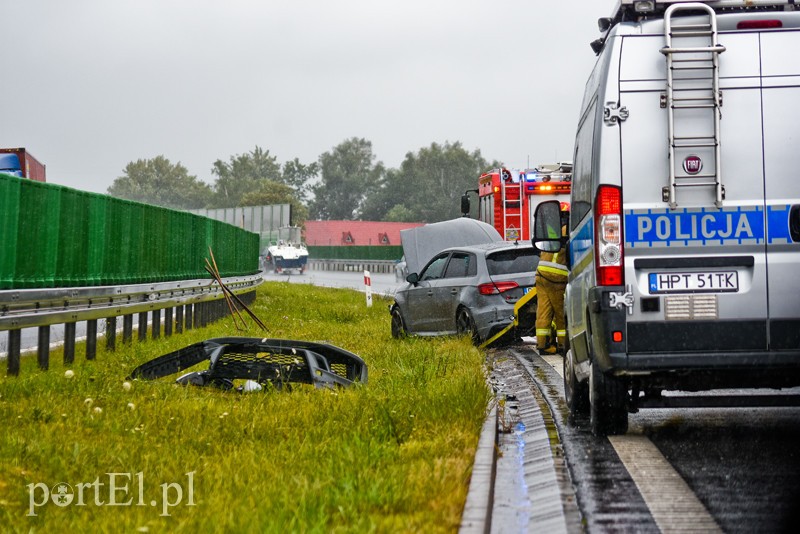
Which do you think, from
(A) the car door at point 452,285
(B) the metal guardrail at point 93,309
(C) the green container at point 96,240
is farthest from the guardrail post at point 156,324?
(A) the car door at point 452,285

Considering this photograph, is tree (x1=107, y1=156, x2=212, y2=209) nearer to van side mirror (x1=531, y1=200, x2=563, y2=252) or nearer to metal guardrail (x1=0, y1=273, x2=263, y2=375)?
metal guardrail (x1=0, y1=273, x2=263, y2=375)

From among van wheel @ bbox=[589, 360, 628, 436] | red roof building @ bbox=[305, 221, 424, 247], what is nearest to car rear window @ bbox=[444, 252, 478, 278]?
van wheel @ bbox=[589, 360, 628, 436]

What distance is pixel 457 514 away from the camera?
5289 mm

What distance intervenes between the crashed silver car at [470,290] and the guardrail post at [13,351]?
6723 mm

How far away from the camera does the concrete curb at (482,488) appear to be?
16.8 feet

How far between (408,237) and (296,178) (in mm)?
152541

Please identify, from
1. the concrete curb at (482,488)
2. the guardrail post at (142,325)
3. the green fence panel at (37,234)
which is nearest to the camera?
the concrete curb at (482,488)

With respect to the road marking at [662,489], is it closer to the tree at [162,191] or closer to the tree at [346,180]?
the tree at [346,180]

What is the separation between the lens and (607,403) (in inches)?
295

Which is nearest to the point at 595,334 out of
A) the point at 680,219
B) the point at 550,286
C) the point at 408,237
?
the point at 680,219

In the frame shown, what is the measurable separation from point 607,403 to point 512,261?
8782mm

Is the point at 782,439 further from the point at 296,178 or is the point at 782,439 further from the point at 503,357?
the point at 296,178

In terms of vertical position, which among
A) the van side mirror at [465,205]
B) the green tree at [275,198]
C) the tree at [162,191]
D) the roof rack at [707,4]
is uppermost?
the tree at [162,191]

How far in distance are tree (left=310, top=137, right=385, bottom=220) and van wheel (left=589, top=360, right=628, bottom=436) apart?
15395 cm
